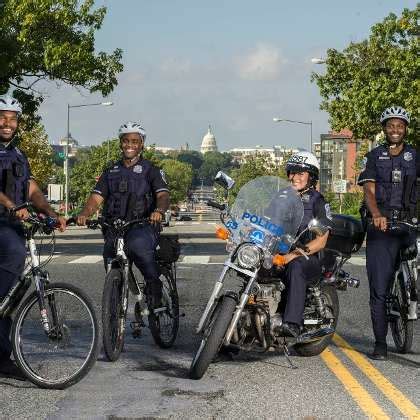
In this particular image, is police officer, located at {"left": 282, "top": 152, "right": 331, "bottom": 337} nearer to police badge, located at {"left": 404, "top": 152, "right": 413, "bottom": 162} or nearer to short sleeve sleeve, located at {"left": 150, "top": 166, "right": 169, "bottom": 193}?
police badge, located at {"left": 404, "top": 152, "right": 413, "bottom": 162}

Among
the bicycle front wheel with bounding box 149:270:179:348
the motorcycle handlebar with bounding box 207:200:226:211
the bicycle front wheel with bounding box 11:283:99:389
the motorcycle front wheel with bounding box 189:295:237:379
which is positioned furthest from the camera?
the bicycle front wheel with bounding box 149:270:179:348

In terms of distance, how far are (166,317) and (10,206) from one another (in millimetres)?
2196

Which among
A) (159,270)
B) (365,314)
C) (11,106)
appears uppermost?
(11,106)

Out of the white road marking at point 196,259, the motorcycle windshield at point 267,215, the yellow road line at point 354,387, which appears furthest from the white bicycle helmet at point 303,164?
the white road marking at point 196,259

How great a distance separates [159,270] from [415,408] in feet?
9.41

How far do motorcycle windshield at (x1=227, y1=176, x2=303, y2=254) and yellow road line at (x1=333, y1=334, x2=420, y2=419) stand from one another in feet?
3.76

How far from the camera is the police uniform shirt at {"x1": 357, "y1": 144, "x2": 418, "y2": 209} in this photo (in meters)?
8.39

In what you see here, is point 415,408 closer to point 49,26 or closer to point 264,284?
point 264,284

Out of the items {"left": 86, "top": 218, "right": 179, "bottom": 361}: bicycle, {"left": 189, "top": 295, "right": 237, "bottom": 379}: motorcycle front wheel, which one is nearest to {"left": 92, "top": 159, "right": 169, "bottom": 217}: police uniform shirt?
{"left": 86, "top": 218, "right": 179, "bottom": 361}: bicycle

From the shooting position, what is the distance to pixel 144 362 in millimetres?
7895

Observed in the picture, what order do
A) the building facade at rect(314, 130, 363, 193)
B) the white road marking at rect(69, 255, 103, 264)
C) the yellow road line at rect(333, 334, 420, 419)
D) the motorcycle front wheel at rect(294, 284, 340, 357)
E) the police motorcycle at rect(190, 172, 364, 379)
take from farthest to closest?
the building facade at rect(314, 130, 363, 193) < the white road marking at rect(69, 255, 103, 264) < the motorcycle front wheel at rect(294, 284, 340, 357) < the police motorcycle at rect(190, 172, 364, 379) < the yellow road line at rect(333, 334, 420, 419)

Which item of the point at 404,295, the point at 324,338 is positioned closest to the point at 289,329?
the point at 324,338

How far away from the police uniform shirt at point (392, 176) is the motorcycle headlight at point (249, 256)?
5.68 feet

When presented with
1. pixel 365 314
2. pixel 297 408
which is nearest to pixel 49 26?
pixel 365 314
